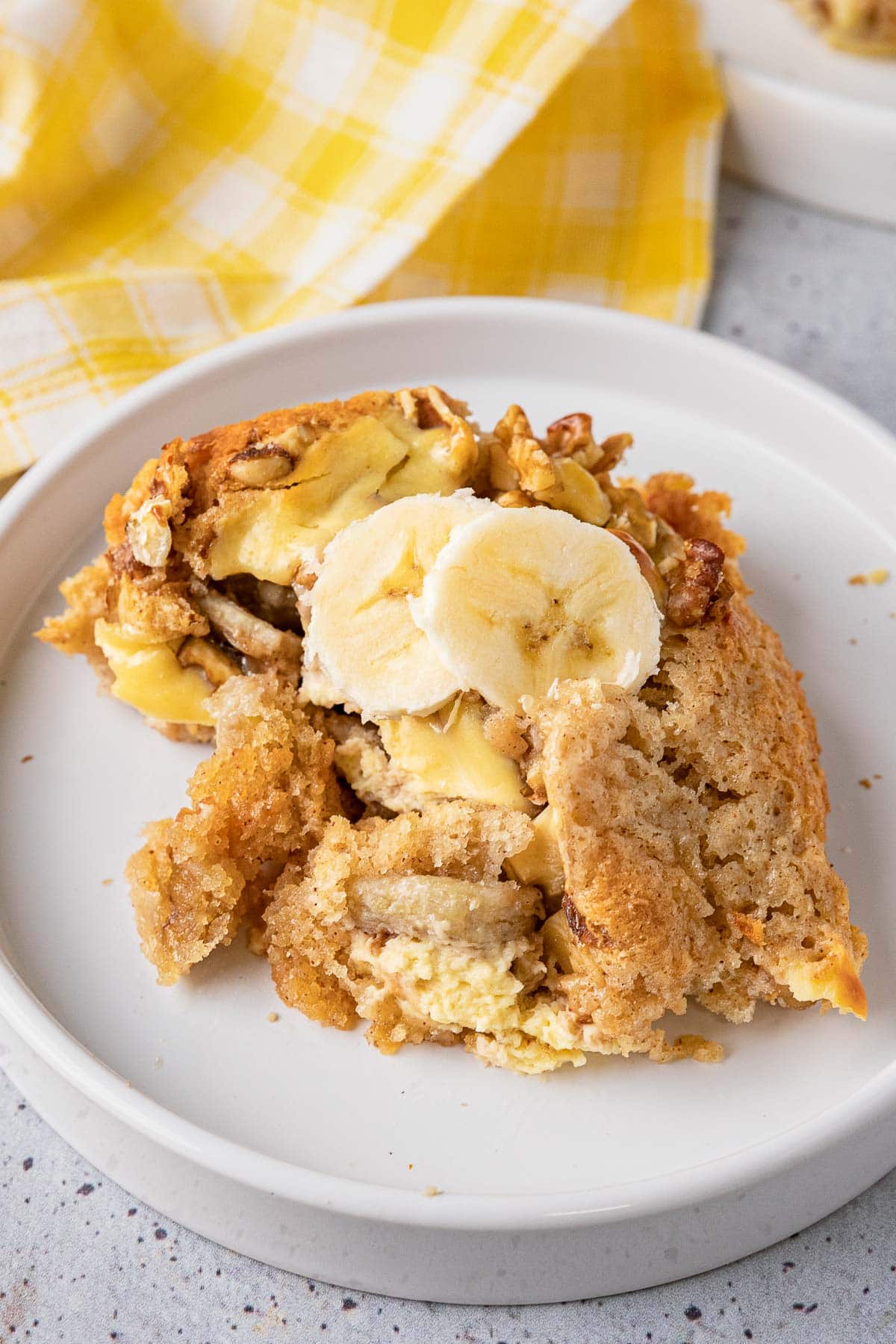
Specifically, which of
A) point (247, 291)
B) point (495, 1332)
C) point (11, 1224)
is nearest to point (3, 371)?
point (247, 291)

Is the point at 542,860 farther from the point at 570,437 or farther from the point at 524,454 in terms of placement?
the point at 570,437

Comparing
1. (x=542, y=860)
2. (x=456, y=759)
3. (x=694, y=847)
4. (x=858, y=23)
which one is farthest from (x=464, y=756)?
(x=858, y=23)

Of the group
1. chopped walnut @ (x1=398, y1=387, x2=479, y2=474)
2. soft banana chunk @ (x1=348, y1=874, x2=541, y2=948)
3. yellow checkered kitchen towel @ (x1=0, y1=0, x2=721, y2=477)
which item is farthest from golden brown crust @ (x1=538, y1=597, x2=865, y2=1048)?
yellow checkered kitchen towel @ (x1=0, y1=0, x2=721, y2=477)

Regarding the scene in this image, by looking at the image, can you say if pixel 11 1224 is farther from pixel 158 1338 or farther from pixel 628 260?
pixel 628 260

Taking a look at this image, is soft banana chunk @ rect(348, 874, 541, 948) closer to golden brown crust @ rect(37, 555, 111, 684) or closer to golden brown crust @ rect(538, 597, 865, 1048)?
golden brown crust @ rect(538, 597, 865, 1048)

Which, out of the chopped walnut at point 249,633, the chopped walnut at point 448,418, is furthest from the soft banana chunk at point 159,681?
the chopped walnut at point 448,418
